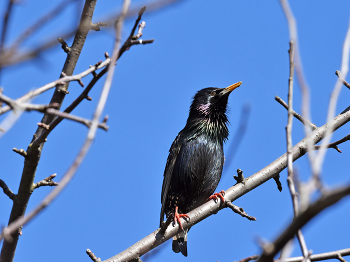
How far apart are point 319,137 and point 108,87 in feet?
10.7

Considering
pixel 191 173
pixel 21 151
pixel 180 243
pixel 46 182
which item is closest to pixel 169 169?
pixel 191 173

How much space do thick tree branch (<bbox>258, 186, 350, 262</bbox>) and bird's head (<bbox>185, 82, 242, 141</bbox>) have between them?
478 cm

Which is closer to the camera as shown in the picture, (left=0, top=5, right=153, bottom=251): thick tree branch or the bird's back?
(left=0, top=5, right=153, bottom=251): thick tree branch

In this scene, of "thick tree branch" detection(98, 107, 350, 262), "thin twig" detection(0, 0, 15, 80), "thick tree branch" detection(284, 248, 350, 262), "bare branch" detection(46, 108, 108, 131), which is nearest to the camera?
"thin twig" detection(0, 0, 15, 80)

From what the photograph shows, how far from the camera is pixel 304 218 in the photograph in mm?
1428

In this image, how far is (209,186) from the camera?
591 cm

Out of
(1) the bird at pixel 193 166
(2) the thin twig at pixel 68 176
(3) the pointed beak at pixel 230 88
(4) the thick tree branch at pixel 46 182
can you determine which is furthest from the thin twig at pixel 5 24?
(3) the pointed beak at pixel 230 88

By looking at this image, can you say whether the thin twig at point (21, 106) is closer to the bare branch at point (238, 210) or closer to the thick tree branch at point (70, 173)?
the thick tree branch at point (70, 173)

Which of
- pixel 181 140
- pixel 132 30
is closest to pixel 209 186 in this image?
pixel 181 140

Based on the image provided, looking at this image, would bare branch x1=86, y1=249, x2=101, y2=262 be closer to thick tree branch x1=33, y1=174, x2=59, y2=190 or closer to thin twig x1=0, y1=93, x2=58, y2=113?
thick tree branch x1=33, y1=174, x2=59, y2=190

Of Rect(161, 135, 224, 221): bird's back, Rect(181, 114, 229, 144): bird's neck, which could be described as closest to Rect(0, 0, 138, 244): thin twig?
Rect(161, 135, 224, 221): bird's back

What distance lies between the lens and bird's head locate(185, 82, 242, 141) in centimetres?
646

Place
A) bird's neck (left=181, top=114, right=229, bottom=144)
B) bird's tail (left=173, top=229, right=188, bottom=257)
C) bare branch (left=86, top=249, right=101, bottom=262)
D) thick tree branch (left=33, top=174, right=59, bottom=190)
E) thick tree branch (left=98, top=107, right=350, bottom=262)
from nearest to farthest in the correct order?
thick tree branch (left=33, top=174, right=59, bottom=190) → bare branch (left=86, top=249, right=101, bottom=262) → thick tree branch (left=98, top=107, right=350, bottom=262) → bird's tail (left=173, top=229, right=188, bottom=257) → bird's neck (left=181, top=114, right=229, bottom=144)

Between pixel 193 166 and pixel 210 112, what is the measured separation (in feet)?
3.78
